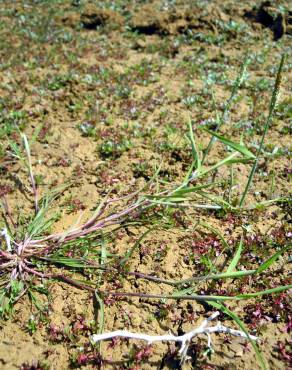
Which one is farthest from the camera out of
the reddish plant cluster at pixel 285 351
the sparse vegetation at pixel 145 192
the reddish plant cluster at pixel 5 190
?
the reddish plant cluster at pixel 5 190

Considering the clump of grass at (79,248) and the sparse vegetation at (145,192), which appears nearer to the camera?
the sparse vegetation at (145,192)

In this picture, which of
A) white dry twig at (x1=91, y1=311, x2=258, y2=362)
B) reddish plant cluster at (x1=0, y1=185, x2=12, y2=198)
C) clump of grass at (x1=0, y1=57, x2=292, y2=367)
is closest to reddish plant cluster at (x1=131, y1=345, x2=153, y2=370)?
white dry twig at (x1=91, y1=311, x2=258, y2=362)

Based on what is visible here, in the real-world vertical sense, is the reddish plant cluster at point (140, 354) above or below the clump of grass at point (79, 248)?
below

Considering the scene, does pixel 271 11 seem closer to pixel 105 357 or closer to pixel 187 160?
pixel 187 160

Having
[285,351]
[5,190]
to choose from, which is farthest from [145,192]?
[285,351]

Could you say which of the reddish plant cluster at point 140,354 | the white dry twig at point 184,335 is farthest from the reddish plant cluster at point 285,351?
the reddish plant cluster at point 140,354

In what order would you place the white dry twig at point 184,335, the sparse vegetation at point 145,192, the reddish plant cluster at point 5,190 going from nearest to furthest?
1. the white dry twig at point 184,335
2. the sparse vegetation at point 145,192
3. the reddish plant cluster at point 5,190

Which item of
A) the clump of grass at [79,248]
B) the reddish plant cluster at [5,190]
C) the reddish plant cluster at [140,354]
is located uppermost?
the clump of grass at [79,248]

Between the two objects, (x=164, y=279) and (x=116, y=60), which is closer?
(x=164, y=279)

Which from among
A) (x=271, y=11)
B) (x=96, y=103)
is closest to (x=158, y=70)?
(x=96, y=103)

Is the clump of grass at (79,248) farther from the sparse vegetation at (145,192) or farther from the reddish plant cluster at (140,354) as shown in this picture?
the reddish plant cluster at (140,354)

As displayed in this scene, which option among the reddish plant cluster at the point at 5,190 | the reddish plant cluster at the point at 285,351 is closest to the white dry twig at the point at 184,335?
the reddish plant cluster at the point at 285,351
